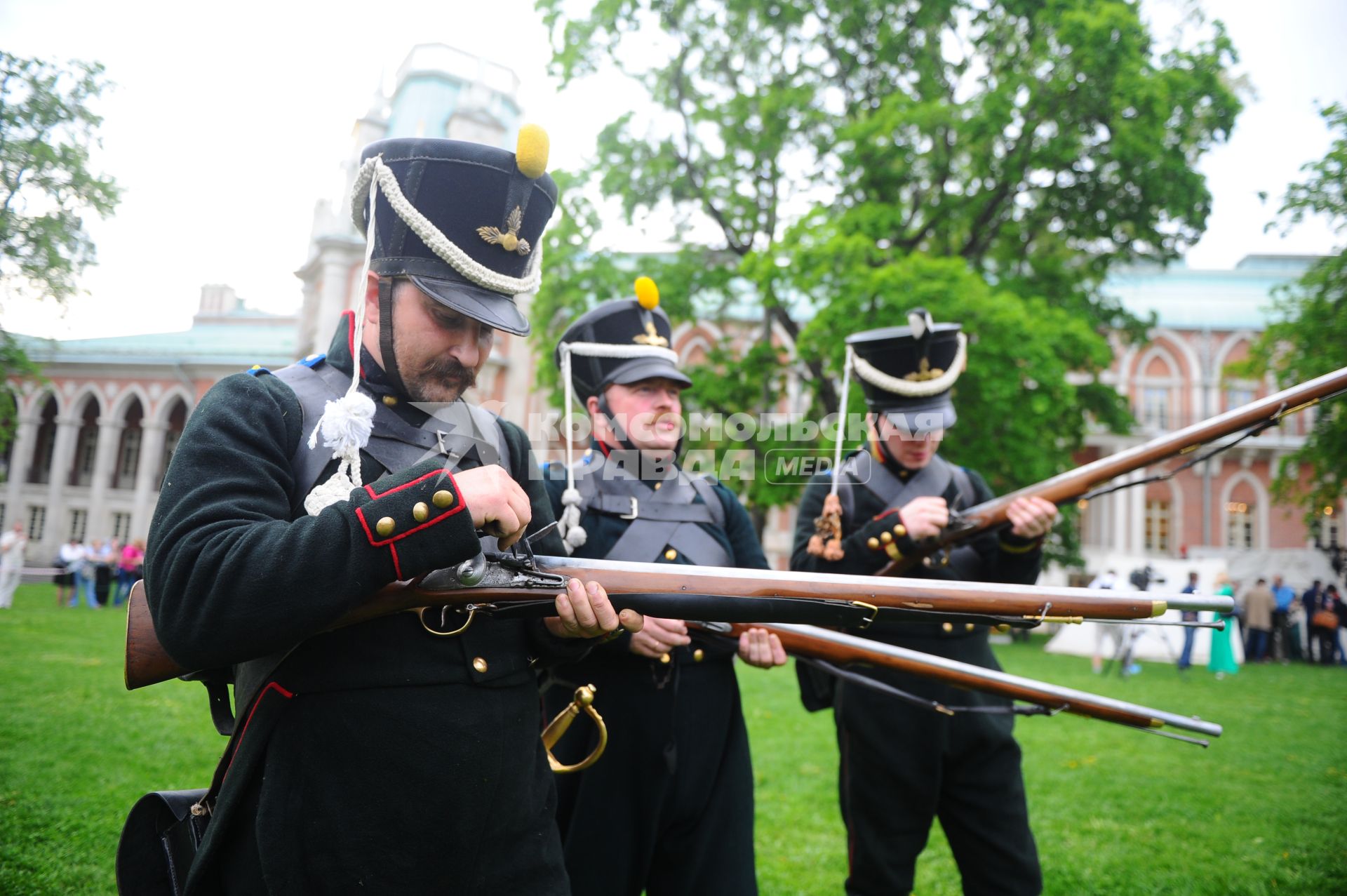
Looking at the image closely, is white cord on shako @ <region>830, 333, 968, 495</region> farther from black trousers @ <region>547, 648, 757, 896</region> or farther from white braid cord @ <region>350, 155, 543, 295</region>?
white braid cord @ <region>350, 155, 543, 295</region>

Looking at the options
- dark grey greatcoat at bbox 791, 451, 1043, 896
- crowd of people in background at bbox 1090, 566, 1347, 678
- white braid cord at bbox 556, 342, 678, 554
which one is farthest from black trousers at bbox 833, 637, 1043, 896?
crowd of people in background at bbox 1090, 566, 1347, 678

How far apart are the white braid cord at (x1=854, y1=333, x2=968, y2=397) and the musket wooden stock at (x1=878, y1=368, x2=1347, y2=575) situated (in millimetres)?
686

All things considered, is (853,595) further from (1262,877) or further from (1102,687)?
(1102,687)

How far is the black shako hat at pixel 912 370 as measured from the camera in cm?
443

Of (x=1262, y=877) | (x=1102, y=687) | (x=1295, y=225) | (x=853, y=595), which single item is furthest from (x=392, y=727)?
(x=1295, y=225)

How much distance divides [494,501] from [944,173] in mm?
17964

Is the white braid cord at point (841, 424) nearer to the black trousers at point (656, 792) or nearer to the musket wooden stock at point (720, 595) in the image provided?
the black trousers at point (656, 792)

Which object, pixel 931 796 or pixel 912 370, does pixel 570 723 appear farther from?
pixel 912 370

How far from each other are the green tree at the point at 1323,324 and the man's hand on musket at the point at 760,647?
57.2ft

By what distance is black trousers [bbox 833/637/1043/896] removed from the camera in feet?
12.5

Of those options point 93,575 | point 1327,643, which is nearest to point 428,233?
point 93,575

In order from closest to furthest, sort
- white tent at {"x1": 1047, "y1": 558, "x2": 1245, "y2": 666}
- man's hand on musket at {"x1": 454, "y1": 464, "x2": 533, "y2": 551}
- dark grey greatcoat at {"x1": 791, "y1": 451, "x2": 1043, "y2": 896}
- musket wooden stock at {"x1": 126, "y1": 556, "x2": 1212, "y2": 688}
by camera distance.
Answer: man's hand on musket at {"x1": 454, "y1": 464, "x2": 533, "y2": 551} → musket wooden stock at {"x1": 126, "y1": 556, "x2": 1212, "y2": 688} → dark grey greatcoat at {"x1": 791, "y1": 451, "x2": 1043, "y2": 896} → white tent at {"x1": 1047, "y1": 558, "x2": 1245, "y2": 666}

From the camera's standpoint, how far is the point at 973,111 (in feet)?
55.2

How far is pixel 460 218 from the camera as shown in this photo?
2.48 m
